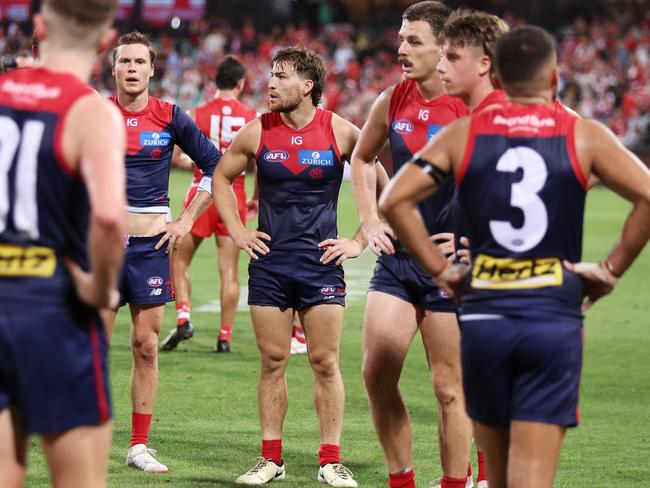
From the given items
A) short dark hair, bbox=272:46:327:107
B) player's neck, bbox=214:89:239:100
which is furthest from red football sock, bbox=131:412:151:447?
player's neck, bbox=214:89:239:100

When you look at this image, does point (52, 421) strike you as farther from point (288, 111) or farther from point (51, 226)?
point (288, 111)

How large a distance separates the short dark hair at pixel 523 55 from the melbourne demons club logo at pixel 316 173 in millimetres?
2820

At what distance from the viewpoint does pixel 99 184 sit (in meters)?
3.79

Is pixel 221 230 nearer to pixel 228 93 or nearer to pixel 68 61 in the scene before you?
pixel 228 93

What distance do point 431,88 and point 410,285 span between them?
3.52ft

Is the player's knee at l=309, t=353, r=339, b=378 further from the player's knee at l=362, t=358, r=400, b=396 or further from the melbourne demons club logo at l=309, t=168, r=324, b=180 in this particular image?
the melbourne demons club logo at l=309, t=168, r=324, b=180

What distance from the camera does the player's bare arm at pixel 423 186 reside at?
463cm

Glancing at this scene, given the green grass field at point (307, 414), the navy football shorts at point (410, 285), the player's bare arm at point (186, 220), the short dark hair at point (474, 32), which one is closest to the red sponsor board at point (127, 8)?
the green grass field at point (307, 414)

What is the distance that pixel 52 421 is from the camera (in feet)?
12.9

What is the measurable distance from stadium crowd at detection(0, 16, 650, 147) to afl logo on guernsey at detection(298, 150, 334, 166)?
2628cm

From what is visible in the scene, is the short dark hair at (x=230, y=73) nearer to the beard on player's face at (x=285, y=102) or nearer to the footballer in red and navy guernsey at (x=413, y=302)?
the beard on player's face at (x=285, y=102)

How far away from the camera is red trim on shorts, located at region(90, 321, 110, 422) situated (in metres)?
4.00

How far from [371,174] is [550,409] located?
264cm

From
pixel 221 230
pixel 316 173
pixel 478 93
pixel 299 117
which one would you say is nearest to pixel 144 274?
pixel 316 173
